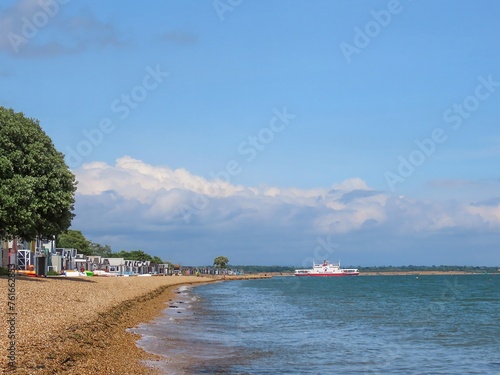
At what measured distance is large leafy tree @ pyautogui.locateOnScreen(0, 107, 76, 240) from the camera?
4156 cm

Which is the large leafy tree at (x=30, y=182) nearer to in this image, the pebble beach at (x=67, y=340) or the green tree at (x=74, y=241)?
the pebble beach at (x=67, y=340)

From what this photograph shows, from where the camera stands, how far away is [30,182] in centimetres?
4234

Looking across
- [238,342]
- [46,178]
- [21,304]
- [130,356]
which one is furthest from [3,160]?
[130,356]

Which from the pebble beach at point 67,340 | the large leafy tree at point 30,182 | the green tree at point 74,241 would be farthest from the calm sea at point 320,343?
the green tree at point 74,241

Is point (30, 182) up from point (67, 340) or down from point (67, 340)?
up

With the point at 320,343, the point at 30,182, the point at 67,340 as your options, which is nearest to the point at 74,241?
the point at 30,182

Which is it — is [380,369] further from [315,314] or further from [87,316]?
[315,314]

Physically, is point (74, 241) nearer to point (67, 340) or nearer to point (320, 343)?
point (320, 343)

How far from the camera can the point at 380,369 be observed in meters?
21.0

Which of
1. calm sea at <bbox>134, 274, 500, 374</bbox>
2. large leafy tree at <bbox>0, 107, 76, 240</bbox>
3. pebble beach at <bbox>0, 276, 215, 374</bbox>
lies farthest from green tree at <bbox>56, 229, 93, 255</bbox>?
pebble beach at <bbox>0, 276, 215, 374</bbox>

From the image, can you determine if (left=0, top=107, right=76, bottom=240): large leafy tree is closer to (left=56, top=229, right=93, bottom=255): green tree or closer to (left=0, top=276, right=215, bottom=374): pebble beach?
(left=0, top=276, right=215, bottom=374): pebble beach

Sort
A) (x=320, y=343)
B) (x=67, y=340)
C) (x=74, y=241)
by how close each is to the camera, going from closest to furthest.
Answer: (x=67, y=340) < (x=320, y=343) < (x=74, y=241)

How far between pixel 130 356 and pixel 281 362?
17.7 feet

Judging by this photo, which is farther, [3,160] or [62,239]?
[62,239]
